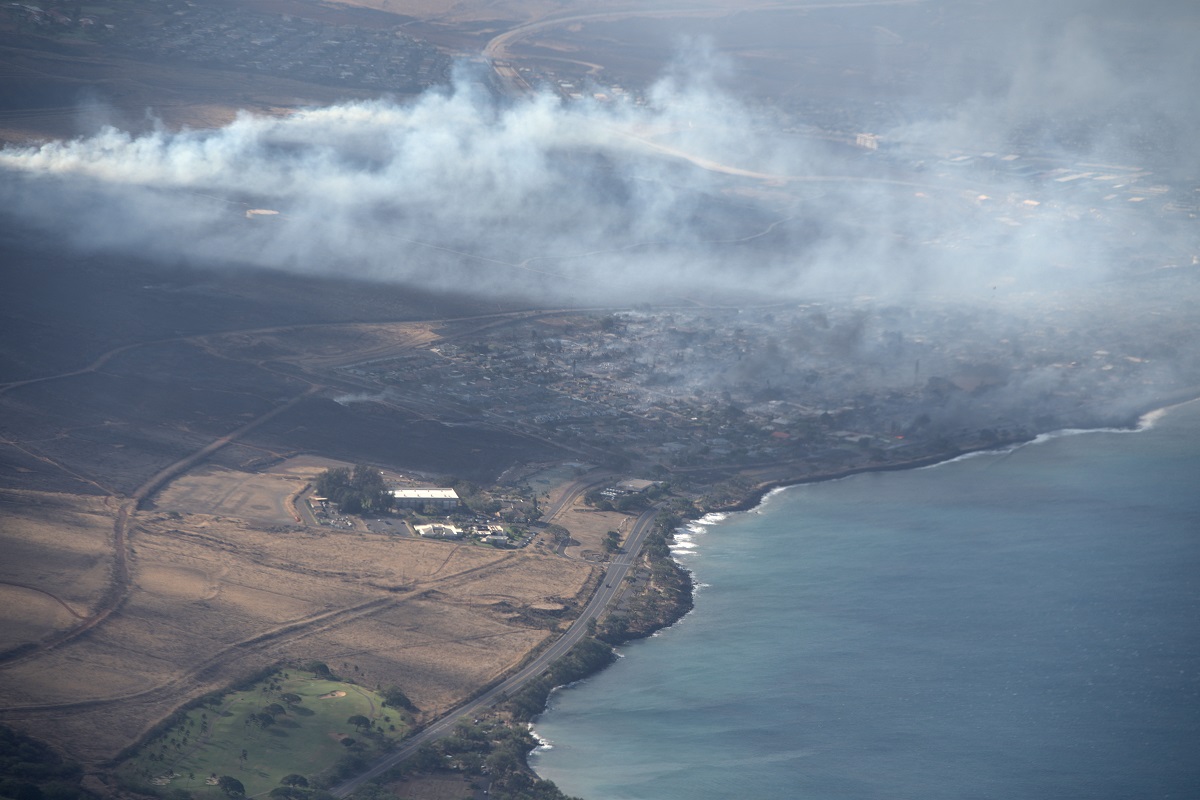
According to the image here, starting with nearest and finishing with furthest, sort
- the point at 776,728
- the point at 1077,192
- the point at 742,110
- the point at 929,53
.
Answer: the point at 776,728 < the point at 1077,192 < the point at 742,110 < the point at 929,53

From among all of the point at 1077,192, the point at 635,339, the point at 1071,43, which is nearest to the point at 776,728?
the point at 635,339

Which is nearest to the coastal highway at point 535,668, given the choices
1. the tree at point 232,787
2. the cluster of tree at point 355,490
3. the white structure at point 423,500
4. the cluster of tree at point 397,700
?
the cluster of tree at point 397,700

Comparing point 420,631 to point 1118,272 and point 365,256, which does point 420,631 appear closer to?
point 365,256

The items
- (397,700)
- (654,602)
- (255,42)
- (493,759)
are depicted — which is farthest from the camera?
(255,42)

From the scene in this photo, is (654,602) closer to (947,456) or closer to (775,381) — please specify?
(947,456)

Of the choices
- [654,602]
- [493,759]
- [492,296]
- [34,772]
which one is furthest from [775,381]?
[34,772]
